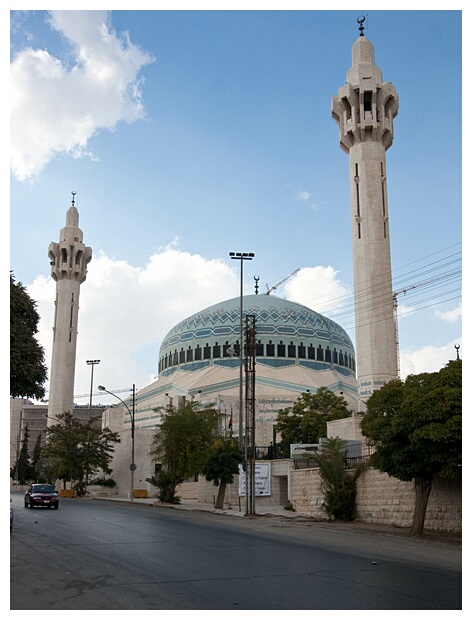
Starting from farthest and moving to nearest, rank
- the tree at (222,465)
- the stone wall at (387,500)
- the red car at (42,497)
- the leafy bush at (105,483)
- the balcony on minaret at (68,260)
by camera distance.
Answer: the balcony on minaret at (68,260)
the leafy bush at (105,483)
the tree at (222,465)
the red car at (42,497)
the stone wall at (387,500)

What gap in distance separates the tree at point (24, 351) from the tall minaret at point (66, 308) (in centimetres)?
5247

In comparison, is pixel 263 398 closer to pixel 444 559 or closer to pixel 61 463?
pixel 61 463

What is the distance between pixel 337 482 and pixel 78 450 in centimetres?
3256

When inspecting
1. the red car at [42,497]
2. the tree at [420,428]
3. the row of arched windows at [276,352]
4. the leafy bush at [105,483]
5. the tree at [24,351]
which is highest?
the row of arched windows at [276,352]

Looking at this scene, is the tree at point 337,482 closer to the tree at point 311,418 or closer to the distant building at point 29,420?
the tree at point 311,418

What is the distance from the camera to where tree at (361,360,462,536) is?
17.9 metres

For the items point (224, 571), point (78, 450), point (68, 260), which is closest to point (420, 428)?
point (224, 571)

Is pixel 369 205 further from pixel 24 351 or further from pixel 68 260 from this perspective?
pixel 68 260

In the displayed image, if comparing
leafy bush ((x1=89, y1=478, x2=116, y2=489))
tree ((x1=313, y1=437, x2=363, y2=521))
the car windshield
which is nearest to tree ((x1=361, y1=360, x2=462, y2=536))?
tree ((x1=313, y1=437, x2=363, y2=521))

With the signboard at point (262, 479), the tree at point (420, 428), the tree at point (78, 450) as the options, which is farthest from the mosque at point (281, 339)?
the tree at point (420, 428)

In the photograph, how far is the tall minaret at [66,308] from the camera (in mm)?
66438

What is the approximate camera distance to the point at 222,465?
3538 centimetres

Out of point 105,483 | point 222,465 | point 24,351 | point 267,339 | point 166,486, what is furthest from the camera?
point 267,339

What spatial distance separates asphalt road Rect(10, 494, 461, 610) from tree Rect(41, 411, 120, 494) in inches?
1415
